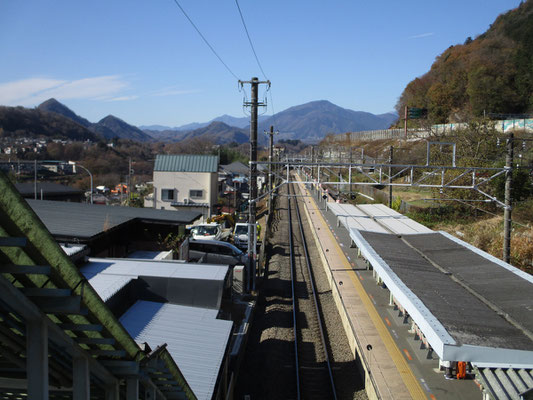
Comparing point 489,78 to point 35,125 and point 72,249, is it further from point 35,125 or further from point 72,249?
point 35,125

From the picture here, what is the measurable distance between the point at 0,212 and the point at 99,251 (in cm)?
1033

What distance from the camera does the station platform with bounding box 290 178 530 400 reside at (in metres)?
6.79

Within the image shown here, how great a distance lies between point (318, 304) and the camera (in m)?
12.0

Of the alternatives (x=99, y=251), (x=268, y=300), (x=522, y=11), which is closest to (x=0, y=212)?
(x=99, y=251)

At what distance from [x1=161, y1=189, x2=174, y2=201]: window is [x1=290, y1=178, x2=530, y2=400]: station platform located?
12.8m

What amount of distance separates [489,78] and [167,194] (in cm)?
2855

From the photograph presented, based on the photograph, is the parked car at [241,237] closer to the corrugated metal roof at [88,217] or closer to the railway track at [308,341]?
the railway track at [308,341]

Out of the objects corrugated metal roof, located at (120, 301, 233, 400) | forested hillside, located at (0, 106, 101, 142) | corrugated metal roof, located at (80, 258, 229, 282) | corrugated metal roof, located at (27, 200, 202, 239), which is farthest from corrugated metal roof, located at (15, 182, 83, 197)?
forested hillside, located at (0, 106, 101, 142)

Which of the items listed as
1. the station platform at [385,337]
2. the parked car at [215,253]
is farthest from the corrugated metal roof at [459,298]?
the parked car at [215,253]

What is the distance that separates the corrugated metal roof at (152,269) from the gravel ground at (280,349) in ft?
5.92

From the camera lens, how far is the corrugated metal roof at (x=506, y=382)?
5250 millimetres

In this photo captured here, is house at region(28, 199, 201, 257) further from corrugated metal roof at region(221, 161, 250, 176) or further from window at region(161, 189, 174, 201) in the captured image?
corrugated metal roof at region(221, 161, 250, 176)

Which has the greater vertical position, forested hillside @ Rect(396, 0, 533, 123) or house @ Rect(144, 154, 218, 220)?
forested hillside @ Rect(396, 0, 533, 123)

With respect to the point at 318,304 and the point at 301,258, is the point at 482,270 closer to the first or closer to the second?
the point at 318,304
